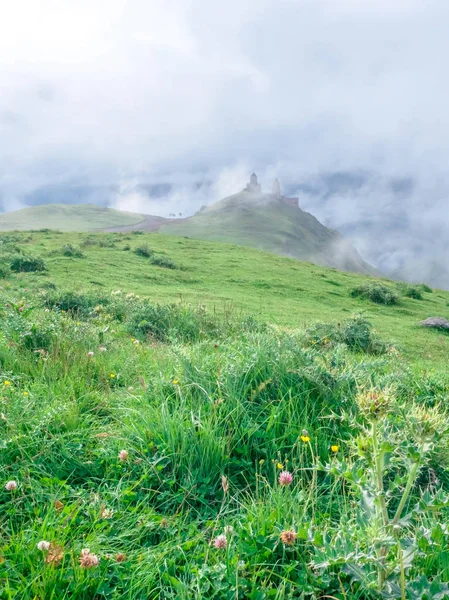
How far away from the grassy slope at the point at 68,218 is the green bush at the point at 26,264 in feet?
355

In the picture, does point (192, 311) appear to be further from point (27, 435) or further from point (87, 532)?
point (87, 532)

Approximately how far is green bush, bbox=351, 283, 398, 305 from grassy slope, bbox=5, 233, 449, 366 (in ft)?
2.34

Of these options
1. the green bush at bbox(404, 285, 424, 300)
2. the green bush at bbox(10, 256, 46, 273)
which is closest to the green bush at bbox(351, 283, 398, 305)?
the green bush at bbox(404, 285, 424, 300)

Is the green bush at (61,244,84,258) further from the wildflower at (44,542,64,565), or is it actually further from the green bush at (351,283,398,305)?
the wildflower at (44,542,64,565)

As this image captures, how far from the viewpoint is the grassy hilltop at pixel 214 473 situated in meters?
2.62

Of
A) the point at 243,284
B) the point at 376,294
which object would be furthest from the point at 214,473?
the point at 376,294

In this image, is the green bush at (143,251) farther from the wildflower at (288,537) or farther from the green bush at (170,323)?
the wildflower at (288,537)

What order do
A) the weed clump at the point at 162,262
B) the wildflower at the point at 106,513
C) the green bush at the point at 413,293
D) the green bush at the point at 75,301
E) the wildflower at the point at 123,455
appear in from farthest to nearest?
the green bush at the point at 413,293 → the weed clump at the point at 162,262 → the green bush at the point at 75,301 → the wildflower at the point at 123,455 → the wildflower at the point at 106,513

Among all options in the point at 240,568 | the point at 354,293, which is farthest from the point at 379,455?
the point at 354,293

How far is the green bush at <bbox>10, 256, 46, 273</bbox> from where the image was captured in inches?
901

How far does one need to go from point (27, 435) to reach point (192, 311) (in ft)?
24.0

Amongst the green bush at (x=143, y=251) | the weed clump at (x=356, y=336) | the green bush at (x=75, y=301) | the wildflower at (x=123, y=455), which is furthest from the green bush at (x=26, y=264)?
the wildflower at (x=123, y=455)

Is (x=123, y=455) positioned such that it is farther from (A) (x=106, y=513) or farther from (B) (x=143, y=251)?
(B) (x=143, y=251)

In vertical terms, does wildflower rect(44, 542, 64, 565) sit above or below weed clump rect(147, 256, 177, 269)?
below
